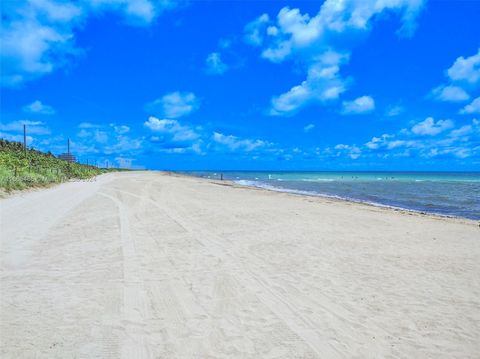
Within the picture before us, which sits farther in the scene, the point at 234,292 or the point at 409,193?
the point at 409,193

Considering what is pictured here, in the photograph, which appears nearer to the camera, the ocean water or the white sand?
the white sand

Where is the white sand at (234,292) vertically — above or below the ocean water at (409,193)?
below

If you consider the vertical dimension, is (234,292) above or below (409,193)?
below

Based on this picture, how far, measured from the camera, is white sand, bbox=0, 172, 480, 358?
469cm

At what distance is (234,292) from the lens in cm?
655

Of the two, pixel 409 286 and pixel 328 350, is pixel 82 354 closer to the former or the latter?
pixel 328 350

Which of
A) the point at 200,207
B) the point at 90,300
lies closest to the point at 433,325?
the point at 90,300

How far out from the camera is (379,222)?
15.4 m

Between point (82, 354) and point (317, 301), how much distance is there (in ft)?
12.2

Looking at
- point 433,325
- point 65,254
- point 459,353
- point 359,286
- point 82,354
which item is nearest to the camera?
point 82,354

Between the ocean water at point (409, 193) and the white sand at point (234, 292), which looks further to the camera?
the ocean water at point (409, 193)

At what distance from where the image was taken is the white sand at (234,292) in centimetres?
469

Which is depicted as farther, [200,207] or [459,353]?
[200,207]

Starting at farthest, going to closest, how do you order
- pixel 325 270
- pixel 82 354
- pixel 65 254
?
pixel 65 254, pixel 325 270, pixel 82 354
